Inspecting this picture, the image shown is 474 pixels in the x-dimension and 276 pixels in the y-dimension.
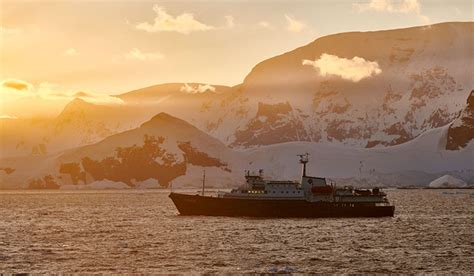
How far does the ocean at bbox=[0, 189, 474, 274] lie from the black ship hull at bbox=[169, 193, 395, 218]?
4.44 meters

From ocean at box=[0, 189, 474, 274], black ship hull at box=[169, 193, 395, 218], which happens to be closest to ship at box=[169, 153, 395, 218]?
black ship hull at box=[169, 193, 395, 218]

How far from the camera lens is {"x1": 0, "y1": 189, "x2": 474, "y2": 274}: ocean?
81562 mm

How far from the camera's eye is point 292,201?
499ft

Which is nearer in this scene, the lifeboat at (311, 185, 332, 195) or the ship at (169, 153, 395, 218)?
the ship at (169, 153, 395, 218)

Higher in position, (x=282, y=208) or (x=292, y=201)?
(x=292, y=201)

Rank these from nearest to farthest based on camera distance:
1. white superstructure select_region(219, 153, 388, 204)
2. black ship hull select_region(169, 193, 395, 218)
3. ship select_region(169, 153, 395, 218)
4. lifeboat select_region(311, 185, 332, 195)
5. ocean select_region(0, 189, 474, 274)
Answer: ocean select_region(0, 189, 474, 274) < black ship hull select_region(169, 193, 395, 218) < ship select_region(169, 153, 395, 218) < white superstructure select_region(219, 153, 388, 204) < lifeboat select_region(311, 185, 332, 195)

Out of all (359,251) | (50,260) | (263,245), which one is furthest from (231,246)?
(50,260)

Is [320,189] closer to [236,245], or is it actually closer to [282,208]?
[282,208]

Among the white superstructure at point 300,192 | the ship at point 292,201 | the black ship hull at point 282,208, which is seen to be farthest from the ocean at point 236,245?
the white superstructure at point 300,192

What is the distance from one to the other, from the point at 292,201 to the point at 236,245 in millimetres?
→ 51988

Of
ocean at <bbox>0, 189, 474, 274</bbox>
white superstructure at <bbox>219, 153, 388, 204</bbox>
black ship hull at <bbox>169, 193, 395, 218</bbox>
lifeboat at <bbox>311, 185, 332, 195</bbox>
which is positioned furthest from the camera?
lifeboat at <bbox>311, 185, 332, 195</bbox>

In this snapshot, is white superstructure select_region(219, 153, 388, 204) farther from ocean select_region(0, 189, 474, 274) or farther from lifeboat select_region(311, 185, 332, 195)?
ocean select_region(0, 189, 474, 274)

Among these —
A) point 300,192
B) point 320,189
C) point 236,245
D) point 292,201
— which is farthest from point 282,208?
point 236,245

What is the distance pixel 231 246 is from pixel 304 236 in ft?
52.6
